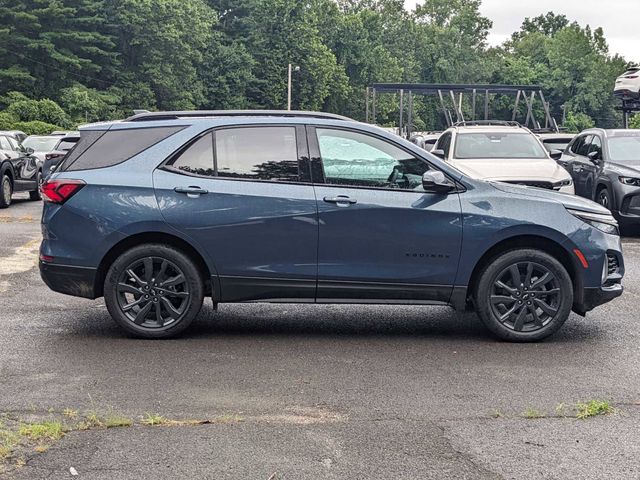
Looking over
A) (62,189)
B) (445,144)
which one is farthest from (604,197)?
(62,189)

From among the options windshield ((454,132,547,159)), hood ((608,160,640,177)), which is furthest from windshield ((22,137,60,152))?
hood ((608,160,640,177))

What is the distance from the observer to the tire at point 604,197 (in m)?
14.9

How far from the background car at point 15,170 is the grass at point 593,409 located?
1560 cm

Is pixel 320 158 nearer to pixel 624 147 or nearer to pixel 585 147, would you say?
pixel 624 147

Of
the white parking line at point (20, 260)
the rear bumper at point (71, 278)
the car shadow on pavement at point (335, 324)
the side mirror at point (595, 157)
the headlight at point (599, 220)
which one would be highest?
the side mirror at point (595, 157)

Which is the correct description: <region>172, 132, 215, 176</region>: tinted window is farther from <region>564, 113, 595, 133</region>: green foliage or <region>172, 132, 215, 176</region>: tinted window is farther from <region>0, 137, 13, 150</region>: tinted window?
<region>564, 113, 595, 133</region>: green foliage

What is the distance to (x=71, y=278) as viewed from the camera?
23.1ft

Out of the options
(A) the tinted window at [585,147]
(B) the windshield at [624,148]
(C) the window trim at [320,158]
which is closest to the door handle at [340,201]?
(C) the window trim at [320,158]

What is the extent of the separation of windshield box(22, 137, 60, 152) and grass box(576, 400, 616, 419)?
69.3 ft

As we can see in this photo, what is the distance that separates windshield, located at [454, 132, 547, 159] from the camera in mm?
14906

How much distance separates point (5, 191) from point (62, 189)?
498 inches

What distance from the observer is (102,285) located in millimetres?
7121

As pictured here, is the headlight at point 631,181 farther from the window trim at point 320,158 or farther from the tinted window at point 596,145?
the window trim at point 320,158

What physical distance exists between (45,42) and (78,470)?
6194 cm
